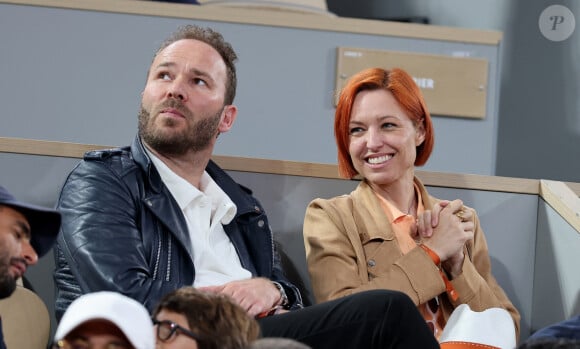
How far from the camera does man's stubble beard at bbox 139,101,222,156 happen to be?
2.55 m

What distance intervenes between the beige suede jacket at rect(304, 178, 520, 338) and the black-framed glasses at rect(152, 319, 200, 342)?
2.62 feet

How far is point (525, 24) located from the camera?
191 inches

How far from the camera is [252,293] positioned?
7.63ft

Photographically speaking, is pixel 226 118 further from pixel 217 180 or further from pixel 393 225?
pixel 393 225

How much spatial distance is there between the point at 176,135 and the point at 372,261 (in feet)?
1.71

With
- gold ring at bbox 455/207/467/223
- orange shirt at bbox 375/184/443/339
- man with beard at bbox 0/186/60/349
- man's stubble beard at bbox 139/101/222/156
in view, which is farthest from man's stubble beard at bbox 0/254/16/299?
gold ring at bbox 455/207/467/223

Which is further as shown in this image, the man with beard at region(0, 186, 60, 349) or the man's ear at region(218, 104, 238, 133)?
the man's ear at region(218, 104, 238, 133)

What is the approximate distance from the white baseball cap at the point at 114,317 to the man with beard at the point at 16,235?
12cm

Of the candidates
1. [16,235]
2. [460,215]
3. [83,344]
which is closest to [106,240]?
[16,235]

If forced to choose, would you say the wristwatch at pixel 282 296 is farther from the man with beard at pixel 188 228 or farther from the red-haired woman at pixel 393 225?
the red-haired woman at pixel 393 225

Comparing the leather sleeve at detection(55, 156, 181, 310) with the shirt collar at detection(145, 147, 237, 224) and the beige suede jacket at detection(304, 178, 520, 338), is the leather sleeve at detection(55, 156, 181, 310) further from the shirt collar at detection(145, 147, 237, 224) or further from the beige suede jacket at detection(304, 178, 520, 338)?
the beige suede jacket at detection(304, 178, 520, 338)

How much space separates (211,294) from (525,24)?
330cm

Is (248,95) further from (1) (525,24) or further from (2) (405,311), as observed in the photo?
(2) (405,311)

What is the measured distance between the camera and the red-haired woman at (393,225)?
2.58 m
